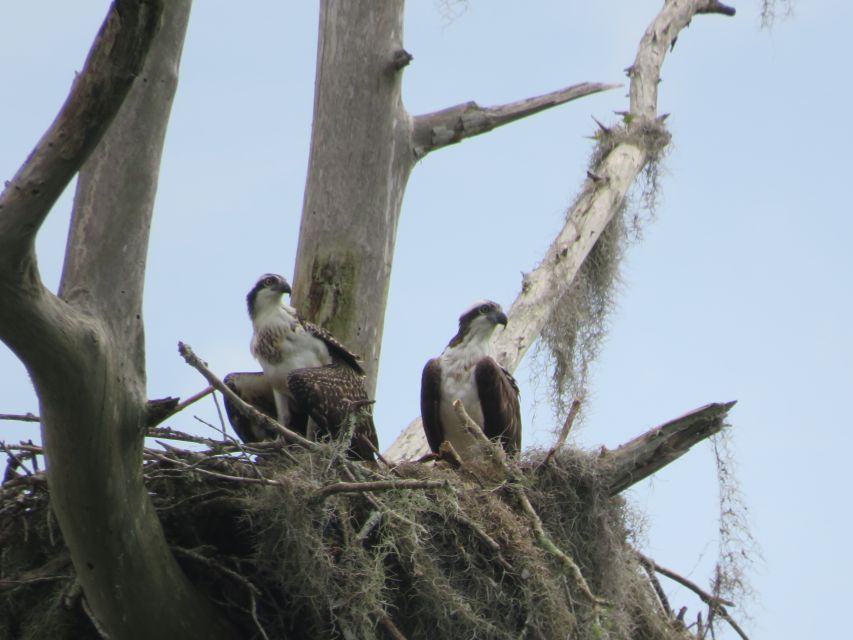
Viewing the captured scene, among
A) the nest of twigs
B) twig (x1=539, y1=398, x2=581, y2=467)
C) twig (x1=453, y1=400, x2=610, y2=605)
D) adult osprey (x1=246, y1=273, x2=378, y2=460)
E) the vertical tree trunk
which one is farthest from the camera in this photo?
the vertical tree trunk

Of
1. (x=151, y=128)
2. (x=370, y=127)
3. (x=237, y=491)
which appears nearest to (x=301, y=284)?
(x=370, y=127)

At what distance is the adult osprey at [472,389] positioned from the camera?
7727 millimetres

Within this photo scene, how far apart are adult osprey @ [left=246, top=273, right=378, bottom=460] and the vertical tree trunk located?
376 millimetres

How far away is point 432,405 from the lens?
7922mm

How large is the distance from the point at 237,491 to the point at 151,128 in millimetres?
1613

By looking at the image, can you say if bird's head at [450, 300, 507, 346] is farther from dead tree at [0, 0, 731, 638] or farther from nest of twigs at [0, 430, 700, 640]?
dead tree at [0, 0, 731, 638]

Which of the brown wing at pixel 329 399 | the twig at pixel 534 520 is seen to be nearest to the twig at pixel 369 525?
the twig at pixel 534 520

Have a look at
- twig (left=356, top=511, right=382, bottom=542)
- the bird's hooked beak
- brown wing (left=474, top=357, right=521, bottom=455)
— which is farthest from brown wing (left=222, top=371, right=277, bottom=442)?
twig (left=356, top=511, right=382, bottom=542)

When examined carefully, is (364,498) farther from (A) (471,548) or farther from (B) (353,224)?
(B) (353,224)

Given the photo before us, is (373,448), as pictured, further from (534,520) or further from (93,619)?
(93,619)

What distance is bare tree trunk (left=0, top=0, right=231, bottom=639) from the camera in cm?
420

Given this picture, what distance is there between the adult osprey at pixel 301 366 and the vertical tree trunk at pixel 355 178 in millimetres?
376

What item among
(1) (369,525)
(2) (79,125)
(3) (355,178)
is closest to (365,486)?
(1) (369,525)

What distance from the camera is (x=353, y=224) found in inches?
304
